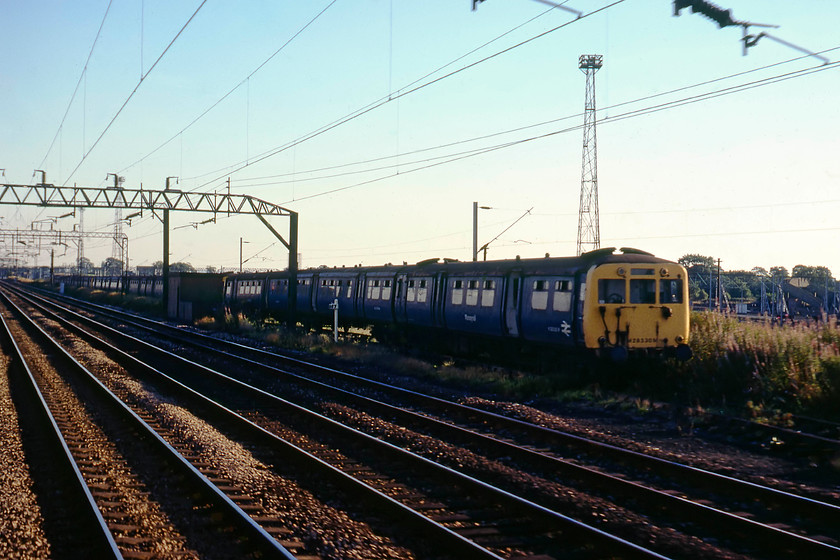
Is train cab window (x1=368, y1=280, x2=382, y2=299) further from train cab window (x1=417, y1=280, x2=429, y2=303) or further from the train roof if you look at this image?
train cab window (x1=417, y1=280, x2=429, y2=303)

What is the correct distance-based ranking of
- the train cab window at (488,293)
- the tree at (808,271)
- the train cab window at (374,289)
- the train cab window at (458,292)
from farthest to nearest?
1. the tree at (808,271)
2. the train cab window at (374,289)
3. the train cab window at (458,292)
4. the train cab window at (488,293)

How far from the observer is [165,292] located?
4069 cm

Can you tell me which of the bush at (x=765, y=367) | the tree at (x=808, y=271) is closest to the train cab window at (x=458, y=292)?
the bush at (x=765, y=367)

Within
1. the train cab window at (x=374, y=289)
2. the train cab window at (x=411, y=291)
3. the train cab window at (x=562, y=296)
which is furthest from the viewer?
the train cab window at (x=374, y=289)

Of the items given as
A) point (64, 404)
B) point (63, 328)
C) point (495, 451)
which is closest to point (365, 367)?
point (64, 404)

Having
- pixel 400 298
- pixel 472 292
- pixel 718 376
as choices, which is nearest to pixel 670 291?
pixel 718 376

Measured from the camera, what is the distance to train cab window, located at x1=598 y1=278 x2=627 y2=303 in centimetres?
1453

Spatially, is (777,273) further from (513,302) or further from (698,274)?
(513,302)

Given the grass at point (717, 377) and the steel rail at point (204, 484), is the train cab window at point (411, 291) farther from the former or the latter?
the steel rail at point (204, 484)

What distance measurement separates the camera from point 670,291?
1522cm

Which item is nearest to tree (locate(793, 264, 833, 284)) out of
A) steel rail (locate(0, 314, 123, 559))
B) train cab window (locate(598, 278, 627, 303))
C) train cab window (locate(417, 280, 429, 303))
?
train cab window (locate(417, 280, 429, 303))

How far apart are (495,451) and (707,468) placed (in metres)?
2.65

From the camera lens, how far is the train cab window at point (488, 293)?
1772 centimetres

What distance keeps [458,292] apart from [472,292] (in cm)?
81
